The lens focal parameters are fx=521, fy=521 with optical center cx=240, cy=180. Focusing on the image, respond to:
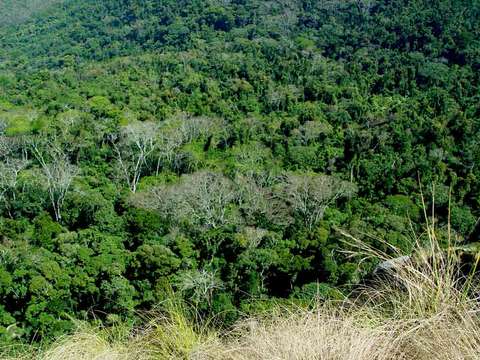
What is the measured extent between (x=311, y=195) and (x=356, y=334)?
62.6 feet

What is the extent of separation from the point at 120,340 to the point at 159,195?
61.1ft

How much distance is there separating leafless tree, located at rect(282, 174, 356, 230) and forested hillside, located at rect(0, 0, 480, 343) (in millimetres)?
85

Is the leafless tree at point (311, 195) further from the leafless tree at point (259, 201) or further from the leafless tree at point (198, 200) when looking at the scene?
the leafless tree at point (198, 200)

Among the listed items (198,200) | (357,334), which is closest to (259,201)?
(198,200)

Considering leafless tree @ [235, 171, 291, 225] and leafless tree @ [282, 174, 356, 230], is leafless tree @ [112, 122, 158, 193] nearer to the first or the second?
leafless tree @ [235, 171, 291, 225]

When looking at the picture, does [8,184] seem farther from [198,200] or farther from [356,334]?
[356,334]

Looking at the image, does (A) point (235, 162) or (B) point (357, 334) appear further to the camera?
(A) point (235, 162)

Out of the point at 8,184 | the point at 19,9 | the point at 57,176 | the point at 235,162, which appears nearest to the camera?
the point at 8,184

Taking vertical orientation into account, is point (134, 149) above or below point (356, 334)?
below

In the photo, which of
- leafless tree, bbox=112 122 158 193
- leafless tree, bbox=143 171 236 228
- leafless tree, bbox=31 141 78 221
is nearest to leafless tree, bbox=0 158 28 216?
leafless tree, bbox=31 141 78 221

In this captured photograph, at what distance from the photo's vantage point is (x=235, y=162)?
2712 cm

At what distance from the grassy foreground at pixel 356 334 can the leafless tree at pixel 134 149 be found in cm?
2229

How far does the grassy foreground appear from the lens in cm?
222

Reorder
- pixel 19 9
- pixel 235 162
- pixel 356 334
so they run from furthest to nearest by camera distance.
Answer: pixel 19 9
pixel 235 162
pixel 356 334
